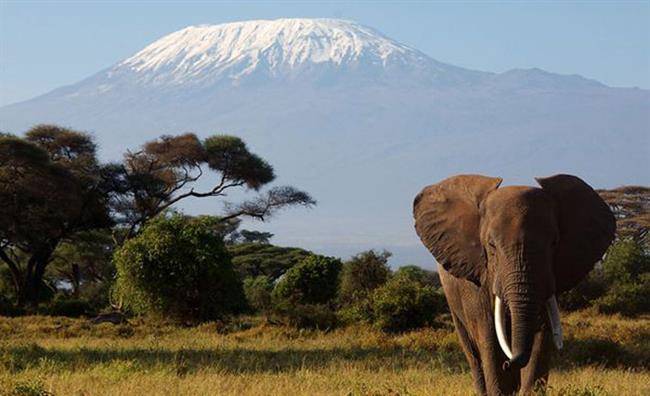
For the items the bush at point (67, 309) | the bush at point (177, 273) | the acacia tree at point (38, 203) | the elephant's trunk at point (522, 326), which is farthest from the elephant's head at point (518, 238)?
the acacia tree at point (38, 203)

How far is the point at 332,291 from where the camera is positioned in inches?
1404

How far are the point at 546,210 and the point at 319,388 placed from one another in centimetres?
447

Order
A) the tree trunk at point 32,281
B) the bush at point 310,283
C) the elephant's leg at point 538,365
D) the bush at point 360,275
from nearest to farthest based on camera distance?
the elephant's leg at point 538,365 → the bush at point 360,275 → the bush at point 310,283 → the tree trunk at point 32,281

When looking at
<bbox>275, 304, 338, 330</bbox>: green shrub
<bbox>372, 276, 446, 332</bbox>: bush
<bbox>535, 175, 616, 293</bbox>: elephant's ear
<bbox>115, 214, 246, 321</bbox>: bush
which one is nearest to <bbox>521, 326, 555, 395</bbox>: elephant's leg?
<bbox>535, 175, 616, 293</bbox>: elephant's ear

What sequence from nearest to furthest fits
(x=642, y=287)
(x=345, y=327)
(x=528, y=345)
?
(x=528, y=345) → (x=345, y=327) → (x=642, y=287)

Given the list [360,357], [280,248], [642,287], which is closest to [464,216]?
[360,357]

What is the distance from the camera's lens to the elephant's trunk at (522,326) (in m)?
9.80

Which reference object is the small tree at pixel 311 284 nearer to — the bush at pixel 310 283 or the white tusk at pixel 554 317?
the bush at pixel 310 283

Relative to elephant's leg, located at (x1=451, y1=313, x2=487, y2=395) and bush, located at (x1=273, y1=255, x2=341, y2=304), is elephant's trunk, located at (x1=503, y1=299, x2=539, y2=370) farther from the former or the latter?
bush, located at (x1=273, y1=255, x2=341, y2=304)

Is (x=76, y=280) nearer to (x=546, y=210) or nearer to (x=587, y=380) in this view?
(x=587, y=380)

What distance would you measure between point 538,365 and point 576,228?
134cm

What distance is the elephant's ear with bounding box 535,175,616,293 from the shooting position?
1073 cm

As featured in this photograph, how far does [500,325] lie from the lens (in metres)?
10.3

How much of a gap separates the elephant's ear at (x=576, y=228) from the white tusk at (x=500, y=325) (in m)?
0.75
